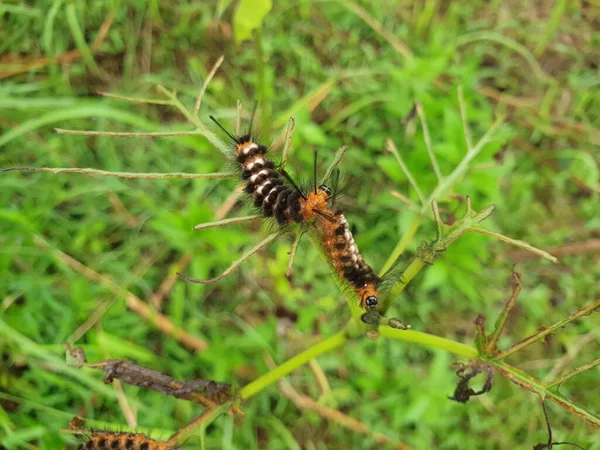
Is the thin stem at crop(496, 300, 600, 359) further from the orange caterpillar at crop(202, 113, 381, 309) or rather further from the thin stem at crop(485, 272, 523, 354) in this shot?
the orange caterpillar at crop(202, 113, 381, 309)

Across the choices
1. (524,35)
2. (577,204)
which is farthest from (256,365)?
(524,35)

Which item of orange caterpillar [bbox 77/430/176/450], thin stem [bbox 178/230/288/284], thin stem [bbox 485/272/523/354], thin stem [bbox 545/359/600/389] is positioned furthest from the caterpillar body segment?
orange caterpillar [bbox 77/430/176/450]

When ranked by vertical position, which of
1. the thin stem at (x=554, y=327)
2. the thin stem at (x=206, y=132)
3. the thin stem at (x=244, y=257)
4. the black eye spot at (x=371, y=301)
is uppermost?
the thin stem at (x=206, y=132)

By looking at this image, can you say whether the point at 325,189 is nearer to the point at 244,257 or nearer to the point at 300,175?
the point at 244,257

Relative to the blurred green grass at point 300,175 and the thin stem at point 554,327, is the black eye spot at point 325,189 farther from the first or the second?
the blurred green grass at point 300,175

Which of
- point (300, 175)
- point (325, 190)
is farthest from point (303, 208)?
point (300, 175)

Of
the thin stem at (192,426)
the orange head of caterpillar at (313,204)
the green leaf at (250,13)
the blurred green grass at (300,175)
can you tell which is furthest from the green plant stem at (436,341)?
the green leaf at (250,13)

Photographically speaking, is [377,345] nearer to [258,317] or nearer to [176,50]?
[258,317]
